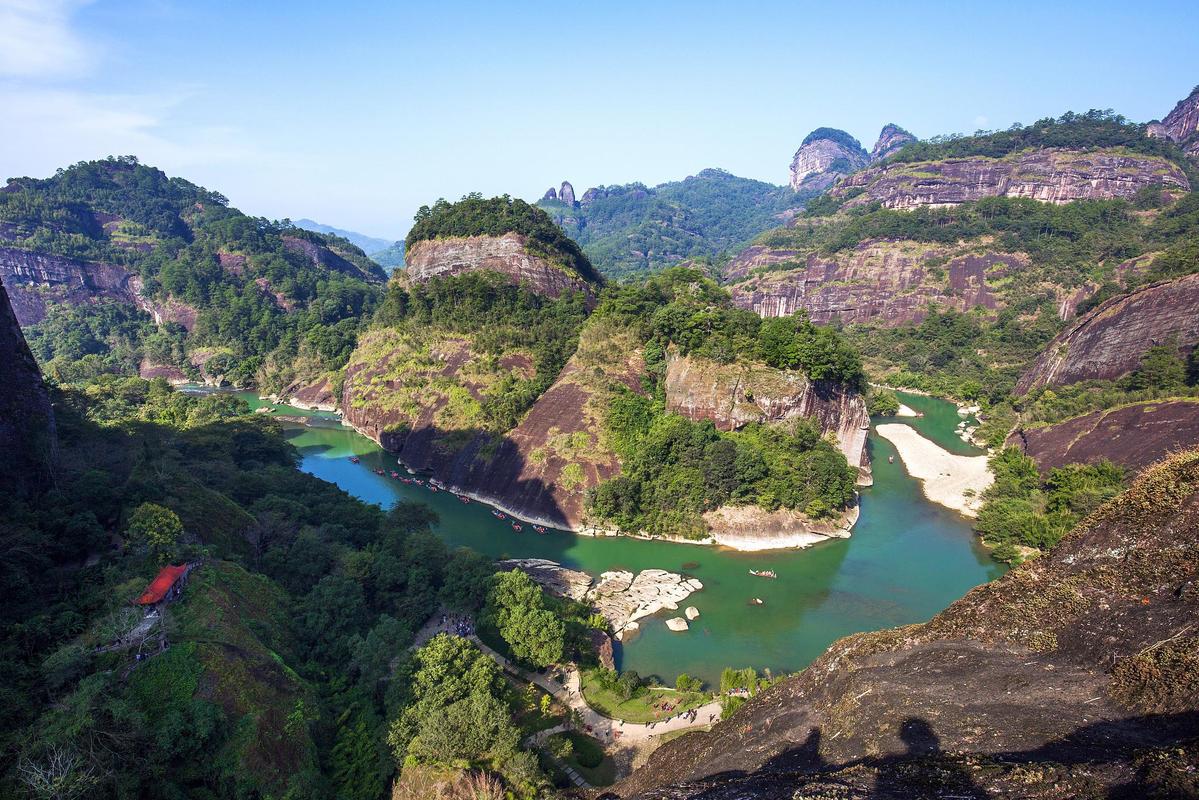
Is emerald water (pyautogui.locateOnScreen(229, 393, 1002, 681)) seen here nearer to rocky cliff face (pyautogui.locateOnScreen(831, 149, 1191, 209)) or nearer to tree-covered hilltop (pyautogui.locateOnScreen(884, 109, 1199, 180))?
rocky cliff face (pyautogui.locateOnScreen(831, 149, 1191, 209))

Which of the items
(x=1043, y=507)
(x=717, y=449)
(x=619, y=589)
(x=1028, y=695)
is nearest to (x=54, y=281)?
(x=619, y=589)

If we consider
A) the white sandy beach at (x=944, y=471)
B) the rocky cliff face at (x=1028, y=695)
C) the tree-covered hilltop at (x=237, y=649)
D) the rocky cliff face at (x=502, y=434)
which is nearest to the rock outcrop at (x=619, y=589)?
the tree-covered hilltop at (x=237, y=649)

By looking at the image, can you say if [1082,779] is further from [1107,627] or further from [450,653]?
[450,653]

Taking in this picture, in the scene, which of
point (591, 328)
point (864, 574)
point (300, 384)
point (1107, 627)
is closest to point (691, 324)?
point (591, 328)

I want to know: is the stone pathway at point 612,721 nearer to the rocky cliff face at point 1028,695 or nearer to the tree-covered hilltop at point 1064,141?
the rocky cliff face at point 1028,695

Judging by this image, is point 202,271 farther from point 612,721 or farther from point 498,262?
point 612,721

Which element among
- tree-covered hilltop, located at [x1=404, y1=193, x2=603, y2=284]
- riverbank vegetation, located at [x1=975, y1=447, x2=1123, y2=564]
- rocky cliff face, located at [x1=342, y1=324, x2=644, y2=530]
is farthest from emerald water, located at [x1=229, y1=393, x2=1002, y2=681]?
tree-covered hilltop, located at [x1=404, y1=193, x2=603, y2=284]
